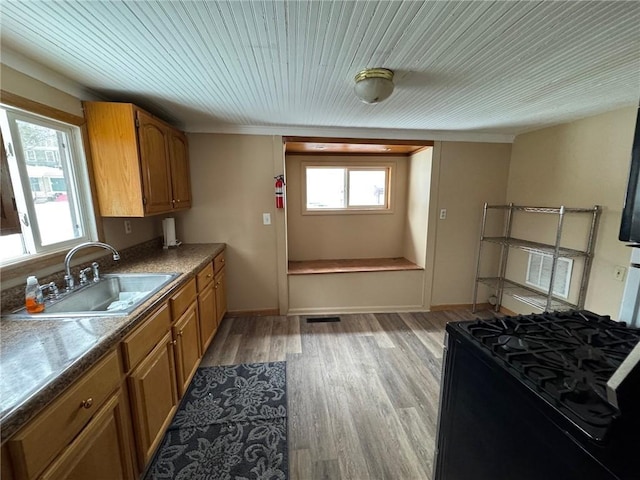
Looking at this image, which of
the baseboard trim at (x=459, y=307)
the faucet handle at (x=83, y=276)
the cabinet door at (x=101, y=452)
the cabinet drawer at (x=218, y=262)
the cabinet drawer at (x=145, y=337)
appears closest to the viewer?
the cabinet door at (x=101, y=452)

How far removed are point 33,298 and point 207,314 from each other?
119 centimetres

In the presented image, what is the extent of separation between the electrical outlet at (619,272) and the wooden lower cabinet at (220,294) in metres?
3.48

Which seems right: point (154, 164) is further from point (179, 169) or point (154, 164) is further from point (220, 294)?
point (220, 294)

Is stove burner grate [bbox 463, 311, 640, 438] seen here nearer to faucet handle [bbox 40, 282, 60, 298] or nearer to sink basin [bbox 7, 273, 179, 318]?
sink basin [bbox 7, 273, 179, 318]

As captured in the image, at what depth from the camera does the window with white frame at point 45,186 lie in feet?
4.64

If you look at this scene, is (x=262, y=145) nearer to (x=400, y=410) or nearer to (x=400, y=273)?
(x=400, y=273)

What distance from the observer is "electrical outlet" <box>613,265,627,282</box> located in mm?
2113

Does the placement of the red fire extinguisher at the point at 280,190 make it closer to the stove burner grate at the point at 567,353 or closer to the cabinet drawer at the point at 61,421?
the cabinet drawer at the point at 61,421

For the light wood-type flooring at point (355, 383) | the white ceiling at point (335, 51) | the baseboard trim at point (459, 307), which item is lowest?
the light wood-type flooring at point (355, 383)

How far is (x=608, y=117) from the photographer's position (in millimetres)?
2213

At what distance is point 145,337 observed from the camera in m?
1.35

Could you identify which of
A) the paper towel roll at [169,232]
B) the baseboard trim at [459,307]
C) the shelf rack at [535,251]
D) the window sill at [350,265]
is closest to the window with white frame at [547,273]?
the shelf rack at [535,251]

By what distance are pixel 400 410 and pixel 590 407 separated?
4.49 ft

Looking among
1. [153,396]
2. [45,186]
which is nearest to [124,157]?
[45,186]
